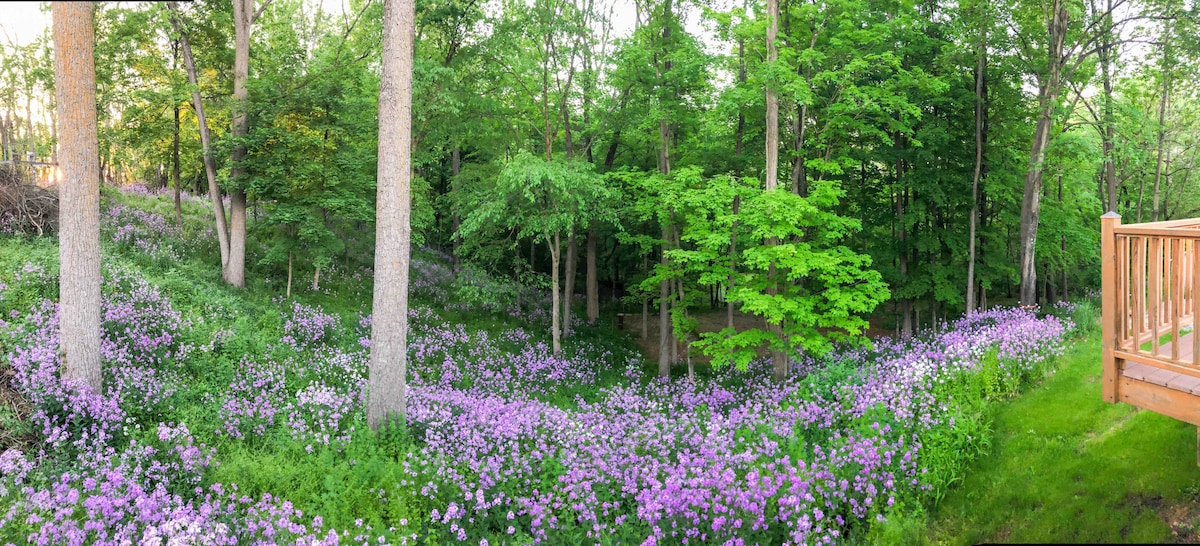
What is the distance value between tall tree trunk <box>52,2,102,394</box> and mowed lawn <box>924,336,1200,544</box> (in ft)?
30.5

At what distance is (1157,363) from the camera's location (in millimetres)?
4770

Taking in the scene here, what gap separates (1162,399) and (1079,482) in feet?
6.82

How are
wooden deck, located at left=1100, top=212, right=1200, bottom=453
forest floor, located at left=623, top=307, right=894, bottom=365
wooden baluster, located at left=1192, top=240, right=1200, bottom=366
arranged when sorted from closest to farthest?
wooden baluster, located at left=1192, top=240, right=1200, bottom=366, wooden deck, located at left=1100, top=212, right=1200, bottom=453, forest floor, located at left=623, top=307, right=894, bottom=365

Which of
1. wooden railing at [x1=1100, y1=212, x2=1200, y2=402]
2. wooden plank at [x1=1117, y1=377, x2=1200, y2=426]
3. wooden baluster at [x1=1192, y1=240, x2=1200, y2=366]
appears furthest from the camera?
wooden railing at [x1=1100, y1=212, x2=1200, y2=402]

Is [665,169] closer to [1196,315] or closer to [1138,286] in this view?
[1138,286]

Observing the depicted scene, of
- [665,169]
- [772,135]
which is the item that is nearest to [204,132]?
[665,169]

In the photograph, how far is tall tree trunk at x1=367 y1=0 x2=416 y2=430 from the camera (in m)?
7.50

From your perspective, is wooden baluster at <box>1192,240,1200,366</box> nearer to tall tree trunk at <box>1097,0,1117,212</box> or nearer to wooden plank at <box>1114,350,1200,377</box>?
wooden plank at <box>1114,350,1200,377</box>

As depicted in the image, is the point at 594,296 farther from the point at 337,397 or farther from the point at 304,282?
the point at 337,397

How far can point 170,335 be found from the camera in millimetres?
8977

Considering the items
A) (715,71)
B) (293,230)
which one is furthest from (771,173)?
(293,230)

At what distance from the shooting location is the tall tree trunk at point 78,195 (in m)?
6.61

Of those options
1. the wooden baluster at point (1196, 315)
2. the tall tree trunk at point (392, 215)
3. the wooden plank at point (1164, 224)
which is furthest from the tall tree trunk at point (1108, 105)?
the tall tree trunk at point (392, 215)

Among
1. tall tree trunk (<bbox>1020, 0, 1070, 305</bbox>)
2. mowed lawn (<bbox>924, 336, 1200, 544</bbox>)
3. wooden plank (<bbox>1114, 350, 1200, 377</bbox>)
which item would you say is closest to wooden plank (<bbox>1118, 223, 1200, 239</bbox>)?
wooden plank (<bbox>1114, 350, 1200, 377</bbox>)
